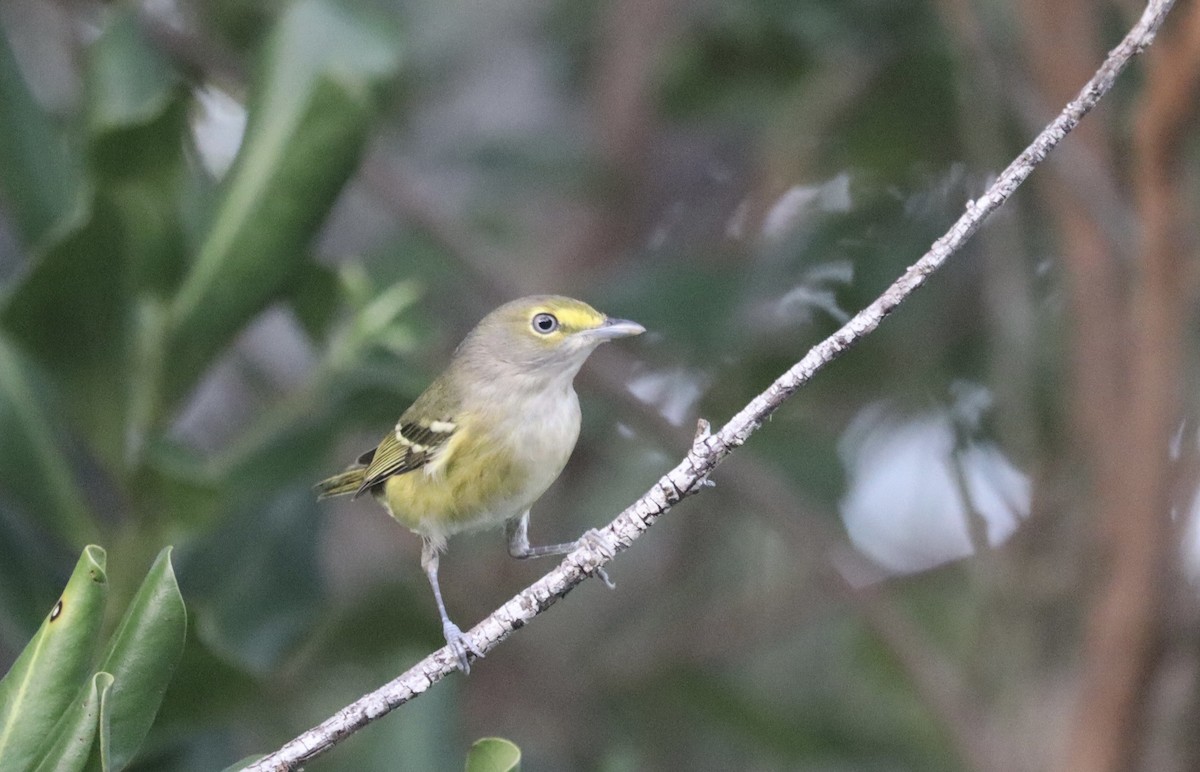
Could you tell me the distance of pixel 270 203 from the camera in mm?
2621

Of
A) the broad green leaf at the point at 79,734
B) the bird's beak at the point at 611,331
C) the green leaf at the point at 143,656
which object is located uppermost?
the bird's beak at the point at 611,331

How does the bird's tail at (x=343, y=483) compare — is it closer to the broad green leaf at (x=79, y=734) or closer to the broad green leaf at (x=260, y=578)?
the broad green leaf at (x=260, y=578)

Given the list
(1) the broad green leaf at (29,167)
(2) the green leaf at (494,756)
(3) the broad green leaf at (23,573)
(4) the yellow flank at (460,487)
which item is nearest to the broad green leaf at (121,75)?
(1) the broad green leaf at (29,167)

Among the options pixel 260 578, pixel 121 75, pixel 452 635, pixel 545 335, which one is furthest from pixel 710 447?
pixel 121 75

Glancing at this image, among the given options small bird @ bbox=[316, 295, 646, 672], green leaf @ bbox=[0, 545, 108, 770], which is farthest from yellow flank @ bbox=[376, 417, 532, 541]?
green leaf @ bbox=[0, 545, 108, 770]

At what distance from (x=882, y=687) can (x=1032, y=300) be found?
4.99ft

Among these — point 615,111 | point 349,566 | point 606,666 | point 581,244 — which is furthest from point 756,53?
point 349,566

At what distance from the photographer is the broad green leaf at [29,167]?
277 centimetres

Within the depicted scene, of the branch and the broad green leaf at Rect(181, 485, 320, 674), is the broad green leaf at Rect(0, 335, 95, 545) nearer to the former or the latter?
the broad green leaf at Rect(181, 485, 320, 674)

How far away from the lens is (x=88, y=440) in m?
2.71

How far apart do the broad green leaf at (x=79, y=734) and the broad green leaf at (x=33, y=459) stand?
110cm

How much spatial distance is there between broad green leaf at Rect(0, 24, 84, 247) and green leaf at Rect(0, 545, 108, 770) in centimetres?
133

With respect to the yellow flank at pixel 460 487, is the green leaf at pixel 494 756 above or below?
below

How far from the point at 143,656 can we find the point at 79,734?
0.42 feet
